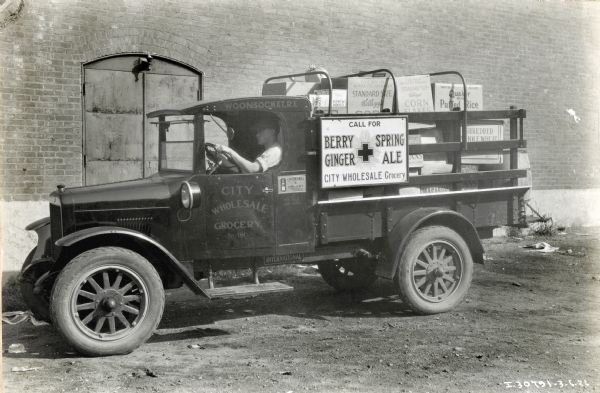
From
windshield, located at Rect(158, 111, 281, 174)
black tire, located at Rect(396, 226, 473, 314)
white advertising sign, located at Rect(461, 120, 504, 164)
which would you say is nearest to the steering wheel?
windshield, located at Rect(158, 111, 281, 174)

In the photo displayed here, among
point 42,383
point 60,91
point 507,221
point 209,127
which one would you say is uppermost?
point 60,91

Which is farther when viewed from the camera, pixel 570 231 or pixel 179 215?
pixel 570 231

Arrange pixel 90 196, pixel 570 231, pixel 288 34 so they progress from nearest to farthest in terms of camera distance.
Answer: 1. pixel 90 196
2. pixel 288 34
3. pixel 570 231

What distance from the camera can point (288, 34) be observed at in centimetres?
1089

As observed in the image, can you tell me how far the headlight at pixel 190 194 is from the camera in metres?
5.56

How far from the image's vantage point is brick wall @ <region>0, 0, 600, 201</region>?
9031 mm

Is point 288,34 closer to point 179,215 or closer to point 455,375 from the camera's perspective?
point 179,215

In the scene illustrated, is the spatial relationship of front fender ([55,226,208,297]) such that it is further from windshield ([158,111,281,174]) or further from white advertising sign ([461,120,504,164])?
white advertising sign ([461,120,504,164])

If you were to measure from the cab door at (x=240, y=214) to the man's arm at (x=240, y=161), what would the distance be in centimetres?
6

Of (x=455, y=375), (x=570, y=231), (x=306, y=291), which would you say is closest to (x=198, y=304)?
(x=306, y=291)

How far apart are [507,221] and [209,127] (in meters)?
3.46

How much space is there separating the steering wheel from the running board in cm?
102

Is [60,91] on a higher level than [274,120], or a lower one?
higher

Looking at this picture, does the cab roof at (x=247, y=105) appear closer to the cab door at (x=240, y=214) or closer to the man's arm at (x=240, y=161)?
the man's arm at (x=240, y=161)
